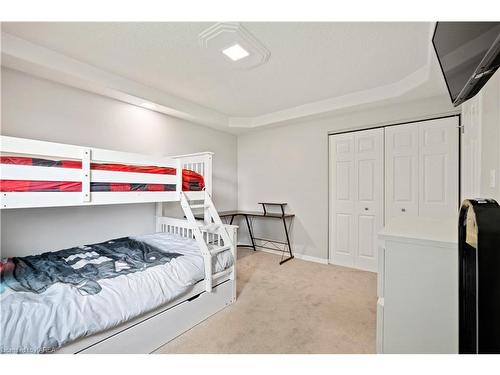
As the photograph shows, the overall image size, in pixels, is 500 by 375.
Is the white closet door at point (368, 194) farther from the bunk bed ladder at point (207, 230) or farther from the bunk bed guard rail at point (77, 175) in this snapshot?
the bunk bed guard rail at point (77, 175)

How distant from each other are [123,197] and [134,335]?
0.99 m

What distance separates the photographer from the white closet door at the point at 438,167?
2.54 m

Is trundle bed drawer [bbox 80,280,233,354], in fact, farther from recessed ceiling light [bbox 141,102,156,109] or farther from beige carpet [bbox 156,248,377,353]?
recessed ceiling light [bbox 141,102,156,109]

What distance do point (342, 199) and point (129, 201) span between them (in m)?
2.77

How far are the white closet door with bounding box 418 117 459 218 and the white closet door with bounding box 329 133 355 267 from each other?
0.80 meters

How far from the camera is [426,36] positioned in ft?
5.75

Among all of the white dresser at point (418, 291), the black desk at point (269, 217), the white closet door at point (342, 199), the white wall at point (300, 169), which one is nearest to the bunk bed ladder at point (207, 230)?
the black desk at point (269, 217)

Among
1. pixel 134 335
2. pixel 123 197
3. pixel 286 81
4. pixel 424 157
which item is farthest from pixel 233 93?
pixel 134 335

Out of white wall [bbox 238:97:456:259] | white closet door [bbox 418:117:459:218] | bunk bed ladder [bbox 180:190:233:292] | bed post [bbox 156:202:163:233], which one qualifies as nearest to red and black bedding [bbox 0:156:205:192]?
bunk bed ladder [bbox 180:190:233:292]

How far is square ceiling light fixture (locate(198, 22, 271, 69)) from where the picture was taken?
1.69 metres

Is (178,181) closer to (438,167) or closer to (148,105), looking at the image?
(148,105)

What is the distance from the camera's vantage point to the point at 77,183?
1.60m
